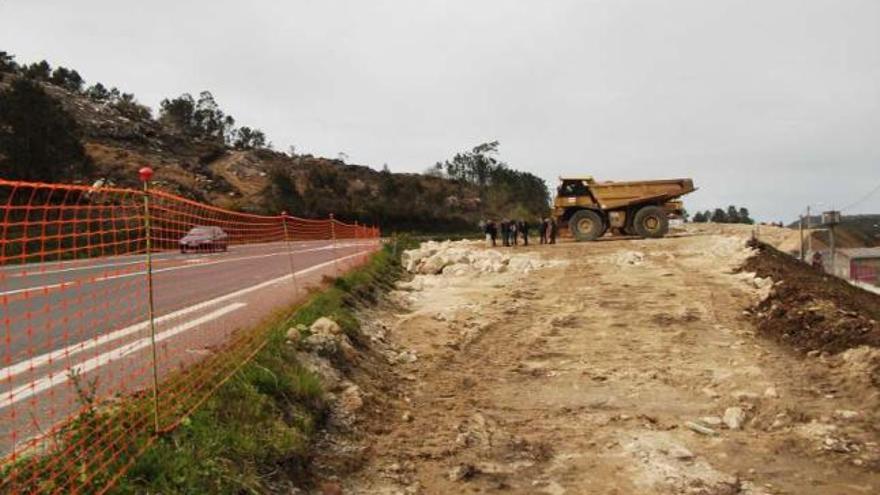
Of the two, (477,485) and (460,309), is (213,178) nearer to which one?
(460,309)

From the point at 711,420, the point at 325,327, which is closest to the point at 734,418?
the point at 711,420

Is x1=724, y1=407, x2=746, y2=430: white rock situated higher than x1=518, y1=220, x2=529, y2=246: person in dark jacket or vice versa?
x1=518, y1=220, x2=529, y2=246: person in dark jacket

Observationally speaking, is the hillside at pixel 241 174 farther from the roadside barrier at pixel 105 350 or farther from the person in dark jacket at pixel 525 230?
the roadside barrier at pixel 105 350

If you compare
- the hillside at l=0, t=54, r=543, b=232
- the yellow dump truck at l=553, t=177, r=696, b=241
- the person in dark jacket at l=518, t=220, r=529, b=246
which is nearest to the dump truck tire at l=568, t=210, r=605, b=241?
the yellow dump truck at l=553, t=177, r=696, b=241

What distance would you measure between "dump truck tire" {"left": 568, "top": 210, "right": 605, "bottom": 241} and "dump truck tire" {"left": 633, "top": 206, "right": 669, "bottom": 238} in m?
1.33

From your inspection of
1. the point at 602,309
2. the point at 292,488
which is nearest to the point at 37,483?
the point at 292,488

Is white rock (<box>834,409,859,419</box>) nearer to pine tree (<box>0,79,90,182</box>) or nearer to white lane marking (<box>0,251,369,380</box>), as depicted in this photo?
white lane marking (<box>0,251,369,380</box>)

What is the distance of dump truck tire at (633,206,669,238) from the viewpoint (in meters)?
25.9

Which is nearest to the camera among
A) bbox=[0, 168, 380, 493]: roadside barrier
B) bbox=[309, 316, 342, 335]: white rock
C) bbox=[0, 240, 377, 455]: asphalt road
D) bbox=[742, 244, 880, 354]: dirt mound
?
bbox=[0, 168, 380, 493]: roadside barrier

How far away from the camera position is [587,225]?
26.4 meters

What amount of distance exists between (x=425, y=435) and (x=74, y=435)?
344cm

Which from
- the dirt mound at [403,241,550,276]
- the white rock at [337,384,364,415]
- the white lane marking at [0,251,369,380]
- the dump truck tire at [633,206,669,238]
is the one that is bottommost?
the white rock at [337,384,364,415]

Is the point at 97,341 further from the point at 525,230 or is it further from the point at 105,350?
the point at 525,230

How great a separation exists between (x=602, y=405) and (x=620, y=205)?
1889 cm
